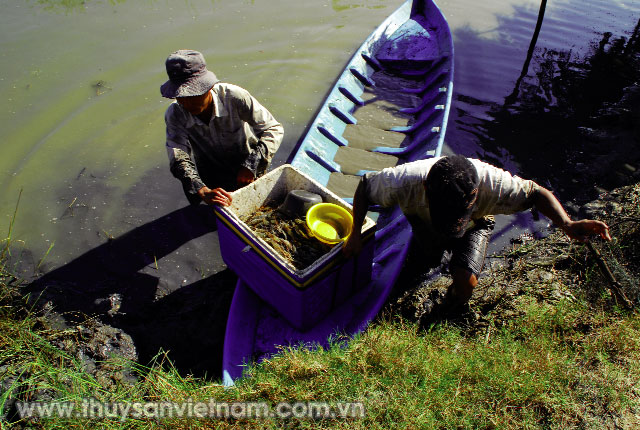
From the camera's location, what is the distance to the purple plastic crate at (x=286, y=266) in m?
2.93

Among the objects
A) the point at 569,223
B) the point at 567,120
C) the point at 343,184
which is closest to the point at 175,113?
the point at 343,184

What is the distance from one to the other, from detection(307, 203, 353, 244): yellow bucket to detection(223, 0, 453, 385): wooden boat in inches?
27.4

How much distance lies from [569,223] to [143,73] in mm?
7239

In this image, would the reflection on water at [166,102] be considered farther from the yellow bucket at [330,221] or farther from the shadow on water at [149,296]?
the yellow bucket at [330,221]

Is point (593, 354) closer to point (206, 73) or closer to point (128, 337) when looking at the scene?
point (206, 73)

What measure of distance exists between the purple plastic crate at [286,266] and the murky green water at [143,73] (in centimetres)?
235

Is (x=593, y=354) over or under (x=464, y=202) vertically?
under

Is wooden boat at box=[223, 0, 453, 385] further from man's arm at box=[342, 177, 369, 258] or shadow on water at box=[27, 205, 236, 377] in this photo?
man's arm at box=[342, 177, 369, 258]

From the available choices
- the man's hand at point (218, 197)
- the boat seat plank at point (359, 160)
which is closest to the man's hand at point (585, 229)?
the man's hand at point (218, 197)

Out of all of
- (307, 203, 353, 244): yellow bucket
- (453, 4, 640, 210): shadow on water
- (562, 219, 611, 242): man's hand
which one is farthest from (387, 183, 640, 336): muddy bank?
(453, 4, 640, 210): shadow on water

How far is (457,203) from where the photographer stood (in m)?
2.64

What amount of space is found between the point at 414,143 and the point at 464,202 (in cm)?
312

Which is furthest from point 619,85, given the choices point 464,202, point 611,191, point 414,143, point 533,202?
point 464,202

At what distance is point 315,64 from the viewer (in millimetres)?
8055
